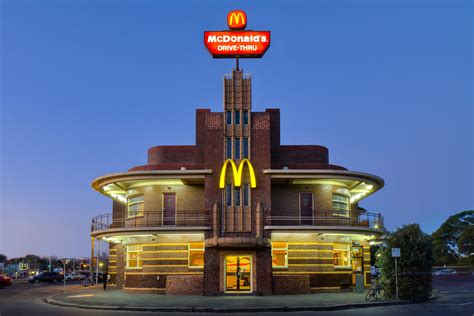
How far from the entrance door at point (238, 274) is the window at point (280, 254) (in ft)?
6.25

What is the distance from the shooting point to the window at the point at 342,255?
3716 centimetres

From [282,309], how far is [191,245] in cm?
1251

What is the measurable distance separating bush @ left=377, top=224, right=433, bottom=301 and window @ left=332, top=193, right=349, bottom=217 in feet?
24.4

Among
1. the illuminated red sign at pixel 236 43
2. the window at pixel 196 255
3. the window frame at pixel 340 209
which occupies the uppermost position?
the illuminated red sign at pixel 236 43

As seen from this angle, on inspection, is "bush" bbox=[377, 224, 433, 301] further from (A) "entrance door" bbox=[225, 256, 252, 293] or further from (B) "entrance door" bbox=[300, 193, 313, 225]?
(A) "entrance door" bbox=[225, 256, 252, 293]

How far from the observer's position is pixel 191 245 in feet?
118

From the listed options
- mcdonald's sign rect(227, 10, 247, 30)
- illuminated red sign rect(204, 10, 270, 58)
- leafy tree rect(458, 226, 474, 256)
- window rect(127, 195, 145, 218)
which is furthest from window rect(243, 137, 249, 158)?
leafy tree rect(458, 226, 474, 256)

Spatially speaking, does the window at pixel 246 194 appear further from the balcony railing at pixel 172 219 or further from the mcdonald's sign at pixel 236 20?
the mcdonald's sign at pixel 236 20

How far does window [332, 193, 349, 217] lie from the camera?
37809 millimetres

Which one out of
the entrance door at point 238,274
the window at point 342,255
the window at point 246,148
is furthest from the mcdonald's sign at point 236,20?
the window at point 342,255

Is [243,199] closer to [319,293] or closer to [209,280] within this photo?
[209,280]

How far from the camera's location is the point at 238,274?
34.6 metres

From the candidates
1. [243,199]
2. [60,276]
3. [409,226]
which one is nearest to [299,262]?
[243,199]

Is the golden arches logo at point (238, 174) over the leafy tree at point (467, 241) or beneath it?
over
